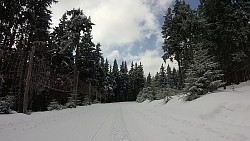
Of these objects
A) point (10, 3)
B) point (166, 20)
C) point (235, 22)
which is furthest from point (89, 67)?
point (235, 22)

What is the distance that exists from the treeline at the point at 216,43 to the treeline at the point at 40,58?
11.6 metres

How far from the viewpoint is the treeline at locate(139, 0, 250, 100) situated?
55.8 ft

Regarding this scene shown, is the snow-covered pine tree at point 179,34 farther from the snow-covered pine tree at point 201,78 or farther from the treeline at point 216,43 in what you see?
the snow-covered pine tree at point 201,78

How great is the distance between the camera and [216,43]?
22.3m

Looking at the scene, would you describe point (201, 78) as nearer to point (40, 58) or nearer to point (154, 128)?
point (154, 128)

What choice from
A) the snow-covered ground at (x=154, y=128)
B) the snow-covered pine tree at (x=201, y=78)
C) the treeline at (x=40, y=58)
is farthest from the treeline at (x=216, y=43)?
the treeline at (x=40, y=58)

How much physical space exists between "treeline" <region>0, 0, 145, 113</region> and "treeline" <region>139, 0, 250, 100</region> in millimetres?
11617

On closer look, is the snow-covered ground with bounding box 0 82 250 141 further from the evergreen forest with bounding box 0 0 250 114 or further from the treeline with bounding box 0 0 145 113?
the treeline with bounding box 0 0 145 113

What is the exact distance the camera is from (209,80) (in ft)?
55.1

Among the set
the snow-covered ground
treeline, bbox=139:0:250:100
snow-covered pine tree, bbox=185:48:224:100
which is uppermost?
treeline, bbox=139:0:250:100

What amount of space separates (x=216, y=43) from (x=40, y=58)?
18313 millimetres

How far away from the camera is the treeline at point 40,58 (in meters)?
17.2

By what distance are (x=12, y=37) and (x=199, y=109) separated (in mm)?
18313

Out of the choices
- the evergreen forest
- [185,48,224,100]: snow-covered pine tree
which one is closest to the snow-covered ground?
[185,48,224,100]: snow-covered pine tree
